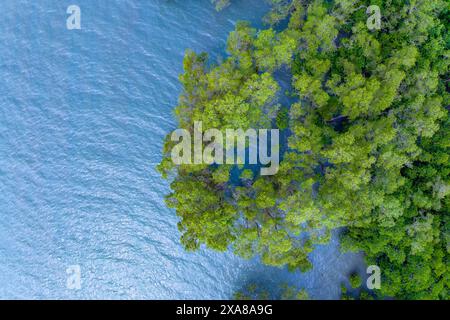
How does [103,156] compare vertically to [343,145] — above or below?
below

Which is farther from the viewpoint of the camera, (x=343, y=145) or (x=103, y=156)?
(x=103, y=156)

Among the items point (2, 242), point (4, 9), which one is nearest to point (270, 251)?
point (2, 242)

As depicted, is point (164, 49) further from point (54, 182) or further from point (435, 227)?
point (435, 227)

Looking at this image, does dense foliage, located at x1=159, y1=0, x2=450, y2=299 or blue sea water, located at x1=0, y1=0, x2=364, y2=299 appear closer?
dense foliage, located at x1=159, y1=0, x2=450, y2=299

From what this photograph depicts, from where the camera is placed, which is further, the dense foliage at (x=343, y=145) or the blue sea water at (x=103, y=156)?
the blue sea water at (x=103, y=156)
